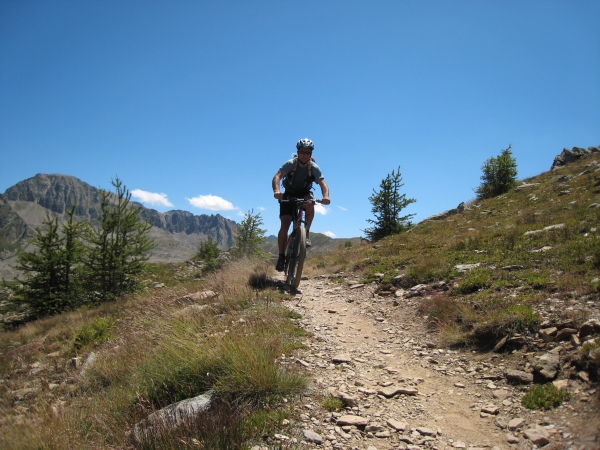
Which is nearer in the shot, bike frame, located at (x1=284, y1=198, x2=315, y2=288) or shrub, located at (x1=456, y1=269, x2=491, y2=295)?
shrub, located at (x1=456, y1=269, x2=491, y2=295)

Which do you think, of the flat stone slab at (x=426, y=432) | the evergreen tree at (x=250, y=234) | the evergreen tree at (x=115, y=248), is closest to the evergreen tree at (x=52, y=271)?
the evergreen tree at (x=115, y=248)

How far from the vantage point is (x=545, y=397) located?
9.86 feet

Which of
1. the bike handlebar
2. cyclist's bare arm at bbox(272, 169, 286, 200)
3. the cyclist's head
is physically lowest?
the bike handlebar

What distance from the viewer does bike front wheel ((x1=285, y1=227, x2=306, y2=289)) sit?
8.02m

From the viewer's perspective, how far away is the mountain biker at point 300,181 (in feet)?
26.5

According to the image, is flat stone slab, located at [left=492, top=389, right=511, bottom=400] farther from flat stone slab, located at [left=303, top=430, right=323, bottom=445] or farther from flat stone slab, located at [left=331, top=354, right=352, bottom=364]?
flat stone slab, located at [left=303, top=430, right=323, bottom=445]

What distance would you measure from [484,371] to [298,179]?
223 inches

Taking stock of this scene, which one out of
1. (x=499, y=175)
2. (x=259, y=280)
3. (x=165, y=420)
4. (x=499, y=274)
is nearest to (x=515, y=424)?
(x=165, y=420)

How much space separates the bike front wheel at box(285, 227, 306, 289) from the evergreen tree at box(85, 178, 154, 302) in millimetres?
13946

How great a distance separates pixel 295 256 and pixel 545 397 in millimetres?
5788

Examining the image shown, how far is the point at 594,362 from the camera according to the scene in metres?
3.02

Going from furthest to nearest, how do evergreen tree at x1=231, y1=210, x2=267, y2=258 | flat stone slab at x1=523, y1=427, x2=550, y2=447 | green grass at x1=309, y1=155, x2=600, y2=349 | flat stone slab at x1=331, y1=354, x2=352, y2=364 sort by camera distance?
evergreen tree at x1=231, y1=210, x2=267, y2=258 → green grass at x1=309, y1=155, x2=600, y2=349 → flat stone slab at x1=331, y1=354, x2=352, y2=364 → flat stone slab at x1=523, y1=427, x2=550, y2=447

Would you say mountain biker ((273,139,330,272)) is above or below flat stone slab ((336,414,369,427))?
above

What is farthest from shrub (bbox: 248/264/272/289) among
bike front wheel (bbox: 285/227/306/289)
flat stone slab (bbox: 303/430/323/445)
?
flat stone slab (bbox: 303/430/323/445)
